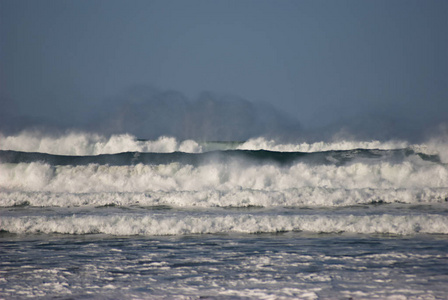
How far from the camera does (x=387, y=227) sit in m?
8.77

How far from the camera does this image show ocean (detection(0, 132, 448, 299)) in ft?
18.0

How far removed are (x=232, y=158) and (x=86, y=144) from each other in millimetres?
10412

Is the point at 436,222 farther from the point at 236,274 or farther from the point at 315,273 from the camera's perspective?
the point at 236,274

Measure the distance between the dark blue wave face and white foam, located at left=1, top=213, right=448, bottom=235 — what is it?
9447 mm

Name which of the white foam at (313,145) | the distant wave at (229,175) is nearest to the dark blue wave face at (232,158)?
the distant wave at (229,175)

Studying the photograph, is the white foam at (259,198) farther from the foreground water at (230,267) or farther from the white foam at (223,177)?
the foreground water at (230,267)

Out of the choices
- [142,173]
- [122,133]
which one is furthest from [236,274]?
[122,133]

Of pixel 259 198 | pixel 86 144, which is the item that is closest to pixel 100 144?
pixel 86 144

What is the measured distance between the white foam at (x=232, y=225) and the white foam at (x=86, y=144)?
1571 centimetres

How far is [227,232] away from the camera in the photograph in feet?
30.0

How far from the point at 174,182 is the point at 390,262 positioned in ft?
38.5

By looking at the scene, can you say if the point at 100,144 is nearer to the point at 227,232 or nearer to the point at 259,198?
the point at 259,198

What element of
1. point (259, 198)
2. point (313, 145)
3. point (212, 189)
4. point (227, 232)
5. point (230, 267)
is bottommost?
point (230, 267)

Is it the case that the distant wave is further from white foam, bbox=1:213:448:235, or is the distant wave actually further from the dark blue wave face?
white foam, bbox=1:213:448:235
